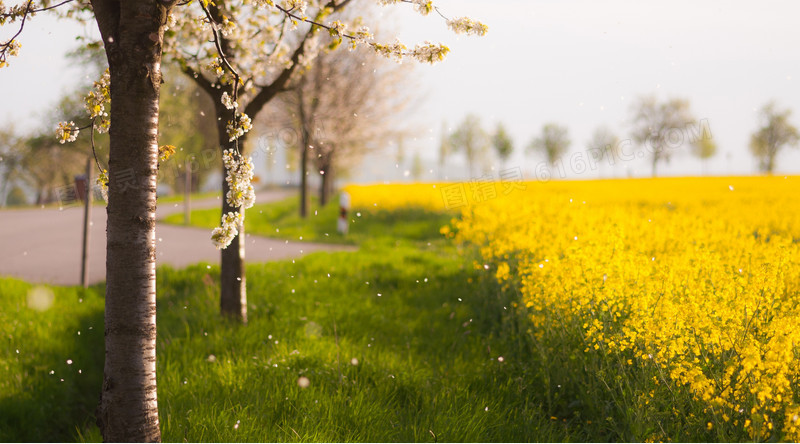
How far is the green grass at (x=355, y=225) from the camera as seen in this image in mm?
14348

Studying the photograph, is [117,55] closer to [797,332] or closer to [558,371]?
[558,371]

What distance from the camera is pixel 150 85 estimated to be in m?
3.15

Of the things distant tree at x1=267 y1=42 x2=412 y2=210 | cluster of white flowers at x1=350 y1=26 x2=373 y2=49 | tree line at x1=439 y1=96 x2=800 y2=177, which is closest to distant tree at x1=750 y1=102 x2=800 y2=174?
tree line at x1=439 y1=96 x2=800 y2=177

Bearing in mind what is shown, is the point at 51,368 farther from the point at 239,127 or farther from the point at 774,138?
the point at 774,138

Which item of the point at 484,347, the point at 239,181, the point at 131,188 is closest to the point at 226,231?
the point at 239,181

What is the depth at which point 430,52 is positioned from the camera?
11.9ft

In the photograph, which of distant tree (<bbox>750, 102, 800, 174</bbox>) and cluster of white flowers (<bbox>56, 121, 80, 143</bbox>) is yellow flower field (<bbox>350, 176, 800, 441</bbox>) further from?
distant tree (<bbox>750, 102, 800, 174</bbox>)

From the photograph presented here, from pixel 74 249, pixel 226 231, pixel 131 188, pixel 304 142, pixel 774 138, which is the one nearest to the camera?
pixel 131 188

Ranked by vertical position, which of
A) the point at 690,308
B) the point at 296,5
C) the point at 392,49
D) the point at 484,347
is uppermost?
the point at 296,5

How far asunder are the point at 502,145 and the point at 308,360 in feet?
192

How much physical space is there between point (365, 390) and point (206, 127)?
108 ft

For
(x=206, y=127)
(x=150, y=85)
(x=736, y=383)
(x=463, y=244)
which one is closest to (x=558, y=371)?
(x=736, y=383)

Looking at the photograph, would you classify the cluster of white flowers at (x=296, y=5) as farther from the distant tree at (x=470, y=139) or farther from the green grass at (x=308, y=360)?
the distant tree at (x=470, y=139)

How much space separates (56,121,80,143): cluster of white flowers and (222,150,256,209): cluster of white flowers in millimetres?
1200
